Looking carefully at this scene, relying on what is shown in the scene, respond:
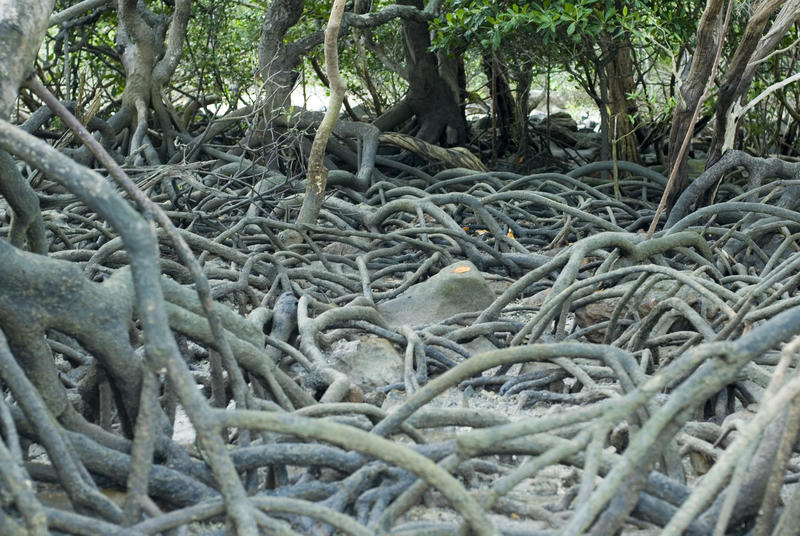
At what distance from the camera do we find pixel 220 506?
4.61ft

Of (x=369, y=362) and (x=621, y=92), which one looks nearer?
(x=369, y=362)

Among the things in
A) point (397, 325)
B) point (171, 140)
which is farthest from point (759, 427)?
point (171, 140)

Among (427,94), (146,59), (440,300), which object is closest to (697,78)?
(440,300)

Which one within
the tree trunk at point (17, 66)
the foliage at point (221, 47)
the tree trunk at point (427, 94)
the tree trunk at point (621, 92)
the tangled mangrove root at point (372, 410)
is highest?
the foliage at point (221, 47)

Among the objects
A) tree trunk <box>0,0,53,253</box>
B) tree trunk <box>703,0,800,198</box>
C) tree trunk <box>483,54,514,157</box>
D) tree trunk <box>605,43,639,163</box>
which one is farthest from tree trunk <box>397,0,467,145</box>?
tree trunk <box>0,0,53,253</box>

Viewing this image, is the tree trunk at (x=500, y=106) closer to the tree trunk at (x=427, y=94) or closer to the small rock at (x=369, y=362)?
the tree trunk at (x=427, y=94)

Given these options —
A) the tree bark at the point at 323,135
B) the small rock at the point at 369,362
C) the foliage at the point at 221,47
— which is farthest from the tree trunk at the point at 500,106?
the small rock at the point at 369,362

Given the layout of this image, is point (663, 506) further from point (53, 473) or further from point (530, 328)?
point (530, 328)

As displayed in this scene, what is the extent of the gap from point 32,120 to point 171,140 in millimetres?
2351

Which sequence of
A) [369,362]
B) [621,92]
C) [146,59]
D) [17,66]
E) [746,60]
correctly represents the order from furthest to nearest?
[621,92]
[146,59]
[746,60]
[369,362]
[17,66]

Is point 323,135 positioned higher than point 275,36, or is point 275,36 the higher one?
point 275,36

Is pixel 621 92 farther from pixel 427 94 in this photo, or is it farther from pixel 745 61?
A: pixel 745 61

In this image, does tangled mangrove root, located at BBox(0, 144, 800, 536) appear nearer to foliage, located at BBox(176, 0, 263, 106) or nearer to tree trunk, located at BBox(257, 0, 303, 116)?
tree trunk, located at BBox(257, 0, 303, 116)

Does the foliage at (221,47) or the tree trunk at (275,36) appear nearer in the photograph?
the tree trunk at (275,36)
